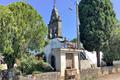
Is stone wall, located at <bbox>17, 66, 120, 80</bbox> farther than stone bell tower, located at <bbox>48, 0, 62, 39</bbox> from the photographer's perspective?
No

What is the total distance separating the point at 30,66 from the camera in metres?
25.2

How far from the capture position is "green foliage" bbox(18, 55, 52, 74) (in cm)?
2477

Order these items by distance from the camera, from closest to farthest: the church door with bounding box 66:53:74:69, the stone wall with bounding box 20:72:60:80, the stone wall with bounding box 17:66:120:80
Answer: the stone wall with bounding box 20:72:60:80, the stone wall with bounding box 17:66:120:80, the church door with bounding box 66:53:74:69

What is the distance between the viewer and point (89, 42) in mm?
34406

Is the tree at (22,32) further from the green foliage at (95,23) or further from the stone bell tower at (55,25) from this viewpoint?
the stone bell tower at (55,25)

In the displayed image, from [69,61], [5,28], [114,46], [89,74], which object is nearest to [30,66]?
[69,61]

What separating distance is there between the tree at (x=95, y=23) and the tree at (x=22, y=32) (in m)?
10.0

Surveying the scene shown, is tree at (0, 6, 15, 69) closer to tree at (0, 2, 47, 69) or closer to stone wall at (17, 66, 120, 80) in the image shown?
tree at (0, 2, 47, 69)

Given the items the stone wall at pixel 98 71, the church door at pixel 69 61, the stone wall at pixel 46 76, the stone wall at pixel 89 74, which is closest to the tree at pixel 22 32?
the stone wall at pixel 46 76

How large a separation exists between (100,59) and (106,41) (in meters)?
4.33

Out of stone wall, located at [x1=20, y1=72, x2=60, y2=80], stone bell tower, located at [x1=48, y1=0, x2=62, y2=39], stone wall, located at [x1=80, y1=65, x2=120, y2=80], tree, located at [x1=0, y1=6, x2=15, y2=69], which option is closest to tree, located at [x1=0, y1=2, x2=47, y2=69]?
tree, located at [x1=0, y1=6, x2=15, y2=69]

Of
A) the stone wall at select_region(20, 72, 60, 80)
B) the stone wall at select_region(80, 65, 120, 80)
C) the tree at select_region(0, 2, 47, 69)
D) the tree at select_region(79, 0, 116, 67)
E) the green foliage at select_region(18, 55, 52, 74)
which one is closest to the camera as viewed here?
the tree at select_region(0, 2, 47, 69)

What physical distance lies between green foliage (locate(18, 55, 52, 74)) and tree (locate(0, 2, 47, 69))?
72 cm

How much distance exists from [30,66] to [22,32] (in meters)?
3.40
